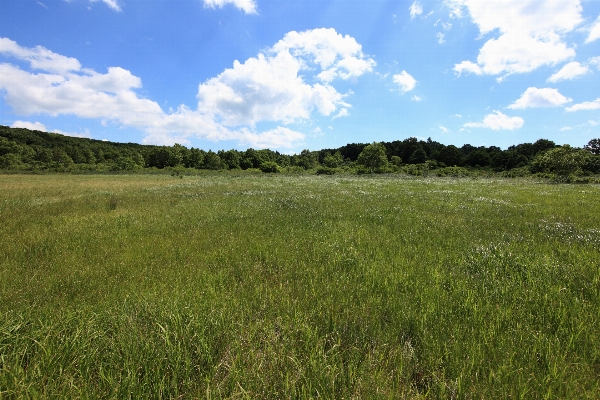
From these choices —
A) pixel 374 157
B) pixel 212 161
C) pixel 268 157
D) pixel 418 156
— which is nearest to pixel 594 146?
pixel 418 156

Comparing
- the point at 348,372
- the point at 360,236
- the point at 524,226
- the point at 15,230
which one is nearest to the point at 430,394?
the point at 348,372

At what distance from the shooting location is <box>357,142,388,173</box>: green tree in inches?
3305

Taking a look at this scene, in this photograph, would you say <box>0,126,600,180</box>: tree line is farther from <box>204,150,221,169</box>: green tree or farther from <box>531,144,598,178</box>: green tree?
<box>531,144,598,178</box>: green tree

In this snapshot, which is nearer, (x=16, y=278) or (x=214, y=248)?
(x=16, y=278)

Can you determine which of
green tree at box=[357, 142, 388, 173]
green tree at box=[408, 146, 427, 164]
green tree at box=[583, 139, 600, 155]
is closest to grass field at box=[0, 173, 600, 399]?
green tree at box=[357, 142, 388, 173]

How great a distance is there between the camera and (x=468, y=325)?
3.54 m

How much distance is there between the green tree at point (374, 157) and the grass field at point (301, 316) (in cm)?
8005

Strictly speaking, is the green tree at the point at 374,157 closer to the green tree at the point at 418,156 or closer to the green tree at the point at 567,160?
the green tree at the point at 418,156

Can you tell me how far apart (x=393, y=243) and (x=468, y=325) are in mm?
3862

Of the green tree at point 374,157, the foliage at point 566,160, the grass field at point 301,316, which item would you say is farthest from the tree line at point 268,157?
the grass field at point 301,316

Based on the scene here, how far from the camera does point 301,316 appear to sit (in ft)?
12.5

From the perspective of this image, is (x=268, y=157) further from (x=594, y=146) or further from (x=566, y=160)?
(x=594, y=146)

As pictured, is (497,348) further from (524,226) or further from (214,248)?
(524,226)

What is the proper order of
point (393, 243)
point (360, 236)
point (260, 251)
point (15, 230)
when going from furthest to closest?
point (15, 230), point (360, 236), point (393, 243), point (260, 251)
